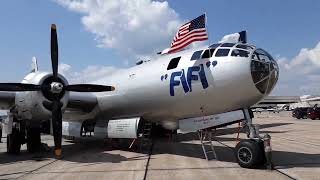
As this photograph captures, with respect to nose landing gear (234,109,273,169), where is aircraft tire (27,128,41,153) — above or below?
above

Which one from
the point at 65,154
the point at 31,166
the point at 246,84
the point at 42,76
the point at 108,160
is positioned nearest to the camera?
the point at 246,84

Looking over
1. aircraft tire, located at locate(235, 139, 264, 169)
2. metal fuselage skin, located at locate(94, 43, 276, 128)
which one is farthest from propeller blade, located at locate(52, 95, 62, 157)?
aircraft tire, located at locate(235, 139, 264, 169)

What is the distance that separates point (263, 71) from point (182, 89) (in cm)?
289

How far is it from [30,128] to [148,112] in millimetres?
5339

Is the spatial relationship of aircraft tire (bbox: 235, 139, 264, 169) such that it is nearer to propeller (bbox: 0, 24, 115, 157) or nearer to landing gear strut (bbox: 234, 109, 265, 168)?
landing gear strut (bbox: 234, 109, 265, 168)

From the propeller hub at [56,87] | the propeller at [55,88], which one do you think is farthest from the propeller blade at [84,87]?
the propeller hub at [56,87]

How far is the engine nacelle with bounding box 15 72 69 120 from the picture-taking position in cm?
1366

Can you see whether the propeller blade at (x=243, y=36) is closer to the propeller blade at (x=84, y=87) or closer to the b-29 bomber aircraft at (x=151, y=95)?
the b-29 bomber aircraft at (x=151, y=95)

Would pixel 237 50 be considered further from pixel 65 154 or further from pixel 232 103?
pixel 65 154

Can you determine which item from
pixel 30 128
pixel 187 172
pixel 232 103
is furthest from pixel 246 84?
pixel 30 128

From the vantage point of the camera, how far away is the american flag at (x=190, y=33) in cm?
1437

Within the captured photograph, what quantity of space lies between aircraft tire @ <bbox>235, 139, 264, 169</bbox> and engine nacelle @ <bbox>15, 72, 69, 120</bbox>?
7.18 meters

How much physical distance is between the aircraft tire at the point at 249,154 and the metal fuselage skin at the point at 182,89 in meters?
1.40

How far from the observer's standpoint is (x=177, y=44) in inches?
622
